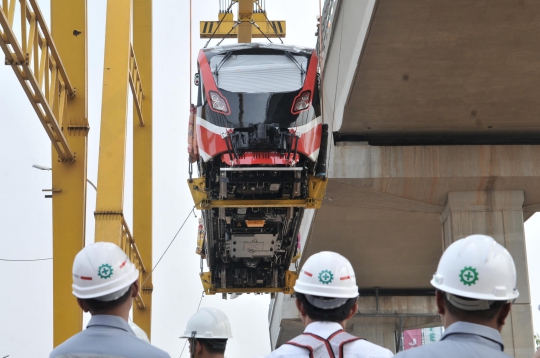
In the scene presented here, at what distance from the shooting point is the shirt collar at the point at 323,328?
444cm

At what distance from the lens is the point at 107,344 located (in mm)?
4023

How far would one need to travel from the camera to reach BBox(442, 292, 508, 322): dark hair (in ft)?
12.0

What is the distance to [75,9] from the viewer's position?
1582 centimetres

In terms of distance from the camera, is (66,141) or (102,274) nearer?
(102,274)

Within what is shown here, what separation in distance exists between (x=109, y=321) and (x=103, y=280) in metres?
0.33

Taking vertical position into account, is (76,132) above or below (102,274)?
above

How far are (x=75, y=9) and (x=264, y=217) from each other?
18.2 ft

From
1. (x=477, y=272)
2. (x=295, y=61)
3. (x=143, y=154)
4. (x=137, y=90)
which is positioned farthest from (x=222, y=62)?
(x=477, y=272)

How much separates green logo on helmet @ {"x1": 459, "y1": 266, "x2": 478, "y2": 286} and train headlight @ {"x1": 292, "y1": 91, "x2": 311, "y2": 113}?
462 inches

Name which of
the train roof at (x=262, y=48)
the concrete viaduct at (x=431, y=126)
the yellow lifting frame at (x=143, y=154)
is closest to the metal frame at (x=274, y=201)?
the train roof at (x=262, y=48)

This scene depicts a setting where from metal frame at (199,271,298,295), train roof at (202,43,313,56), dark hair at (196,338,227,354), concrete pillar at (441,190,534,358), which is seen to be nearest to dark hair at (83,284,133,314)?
dark hair at (196,338,227,354)

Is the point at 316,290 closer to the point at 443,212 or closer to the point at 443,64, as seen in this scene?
the point at 443,64

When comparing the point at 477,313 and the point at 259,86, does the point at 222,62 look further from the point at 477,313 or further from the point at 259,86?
the point at 477,313

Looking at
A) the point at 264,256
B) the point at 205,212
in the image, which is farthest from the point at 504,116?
the point at 205,212
